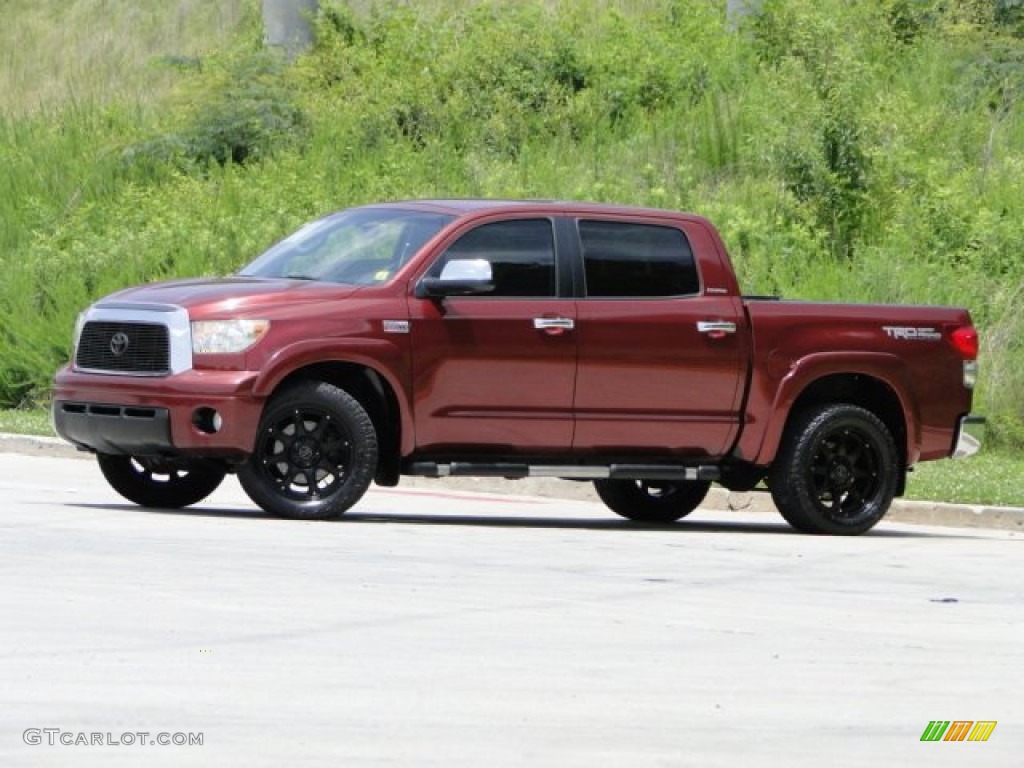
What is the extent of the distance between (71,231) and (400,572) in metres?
19.9

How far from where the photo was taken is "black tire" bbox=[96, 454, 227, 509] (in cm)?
1580

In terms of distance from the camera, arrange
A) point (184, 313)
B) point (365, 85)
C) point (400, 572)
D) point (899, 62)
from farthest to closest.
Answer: point (365, 85) < point (899, 62) < point (184, 313) < point (400, 572)

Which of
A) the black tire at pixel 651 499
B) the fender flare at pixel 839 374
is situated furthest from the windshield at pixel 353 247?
the black tire at pixel 651 499

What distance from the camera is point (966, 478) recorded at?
66.1 ft

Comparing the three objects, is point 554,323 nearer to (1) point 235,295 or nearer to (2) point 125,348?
(1) point 235,295

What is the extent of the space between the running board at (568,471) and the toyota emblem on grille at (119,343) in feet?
6.15

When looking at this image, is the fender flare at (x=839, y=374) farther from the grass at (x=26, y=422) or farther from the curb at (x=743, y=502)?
the grass at (x=26, y=422)

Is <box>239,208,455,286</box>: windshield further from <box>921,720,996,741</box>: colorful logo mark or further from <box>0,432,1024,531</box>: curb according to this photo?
<box>921,720,996,741</box>: colorful logo mark

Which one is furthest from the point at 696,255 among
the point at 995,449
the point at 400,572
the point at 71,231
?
the point at 71,231

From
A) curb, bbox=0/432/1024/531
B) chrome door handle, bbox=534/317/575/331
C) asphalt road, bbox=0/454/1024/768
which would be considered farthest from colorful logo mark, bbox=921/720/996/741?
curb, bbox=0/432/1024/531

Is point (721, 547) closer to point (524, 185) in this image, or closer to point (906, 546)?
point (906, 546)

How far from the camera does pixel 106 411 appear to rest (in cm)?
1484

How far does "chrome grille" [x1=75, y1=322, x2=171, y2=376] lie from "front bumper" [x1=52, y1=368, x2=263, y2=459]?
0.11 metres

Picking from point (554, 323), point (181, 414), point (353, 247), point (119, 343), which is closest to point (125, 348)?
point (119, 343)
